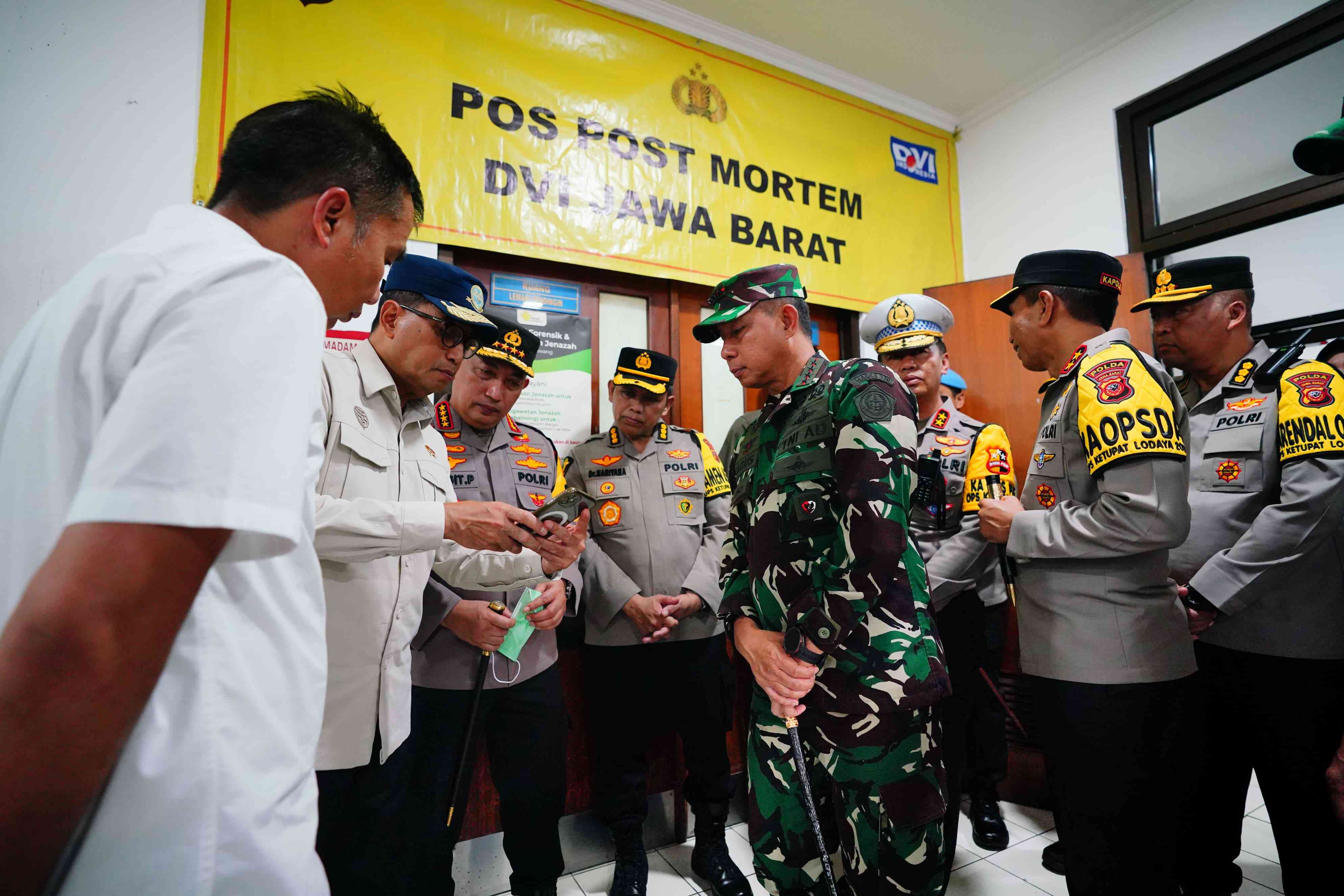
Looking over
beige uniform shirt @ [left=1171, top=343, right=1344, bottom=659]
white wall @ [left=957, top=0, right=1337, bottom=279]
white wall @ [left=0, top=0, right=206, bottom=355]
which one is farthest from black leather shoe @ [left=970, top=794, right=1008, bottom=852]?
white wall @ [left=0, top=0, right=206, bottom=355]

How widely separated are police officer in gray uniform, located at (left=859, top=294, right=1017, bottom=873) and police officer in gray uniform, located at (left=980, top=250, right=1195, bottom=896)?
0.37 m

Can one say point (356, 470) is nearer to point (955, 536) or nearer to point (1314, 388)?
point (955, 536)

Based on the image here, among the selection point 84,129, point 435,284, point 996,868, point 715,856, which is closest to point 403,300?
point 435,284

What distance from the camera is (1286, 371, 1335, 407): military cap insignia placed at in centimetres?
162

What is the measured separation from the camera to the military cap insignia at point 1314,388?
1621mm

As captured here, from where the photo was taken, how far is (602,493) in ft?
7.63

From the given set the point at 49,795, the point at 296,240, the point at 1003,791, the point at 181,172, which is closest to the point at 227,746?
the point at 49,795

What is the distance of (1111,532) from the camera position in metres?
1.30

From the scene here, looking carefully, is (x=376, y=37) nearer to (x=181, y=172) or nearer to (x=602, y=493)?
(x=181, y=172)

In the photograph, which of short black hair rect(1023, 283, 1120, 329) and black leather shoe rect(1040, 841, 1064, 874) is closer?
short black hair rect(1023, 283, 1120, 329)

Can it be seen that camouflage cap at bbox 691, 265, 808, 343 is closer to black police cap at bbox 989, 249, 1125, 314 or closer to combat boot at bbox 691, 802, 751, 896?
black police cap at bbox 989, 249, 1125, 314

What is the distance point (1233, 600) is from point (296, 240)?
229 centimetres

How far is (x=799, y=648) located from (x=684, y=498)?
1.18m

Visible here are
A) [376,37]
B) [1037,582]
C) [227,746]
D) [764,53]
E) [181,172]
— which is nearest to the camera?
[227,746]
